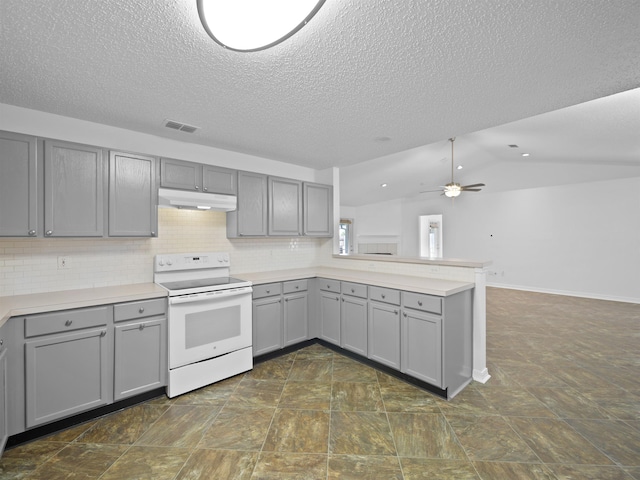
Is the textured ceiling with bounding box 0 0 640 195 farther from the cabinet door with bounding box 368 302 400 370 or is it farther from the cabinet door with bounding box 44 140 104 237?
the cabinet door with bounding box 368 302 400 370

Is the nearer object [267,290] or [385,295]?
[385,295]

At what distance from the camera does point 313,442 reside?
204cm

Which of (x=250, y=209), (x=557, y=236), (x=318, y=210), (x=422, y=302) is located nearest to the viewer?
(x=422, y=302)

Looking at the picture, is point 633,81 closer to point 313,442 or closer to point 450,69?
point 450,69

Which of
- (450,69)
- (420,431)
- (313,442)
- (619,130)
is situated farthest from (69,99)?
(619,130)

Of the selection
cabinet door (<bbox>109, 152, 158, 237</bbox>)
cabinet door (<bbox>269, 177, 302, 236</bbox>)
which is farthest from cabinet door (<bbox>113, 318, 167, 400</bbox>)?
cabinet door (<bbox>269, 177, 302, 236</bbox>)

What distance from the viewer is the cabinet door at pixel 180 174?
2832 millimetres

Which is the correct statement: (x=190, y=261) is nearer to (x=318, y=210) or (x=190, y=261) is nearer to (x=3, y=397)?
(x=3, y=397)

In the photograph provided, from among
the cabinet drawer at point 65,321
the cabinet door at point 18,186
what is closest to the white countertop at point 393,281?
the cabinet drawer at point 65,321

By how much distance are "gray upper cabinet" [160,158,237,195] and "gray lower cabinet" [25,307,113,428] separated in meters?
1.30

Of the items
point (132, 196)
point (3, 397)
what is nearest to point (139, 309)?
point (3, 397)

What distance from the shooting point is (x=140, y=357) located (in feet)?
7.97

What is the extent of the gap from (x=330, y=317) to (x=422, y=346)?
1236 millimetres

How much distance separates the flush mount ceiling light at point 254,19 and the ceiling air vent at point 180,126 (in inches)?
64.2
